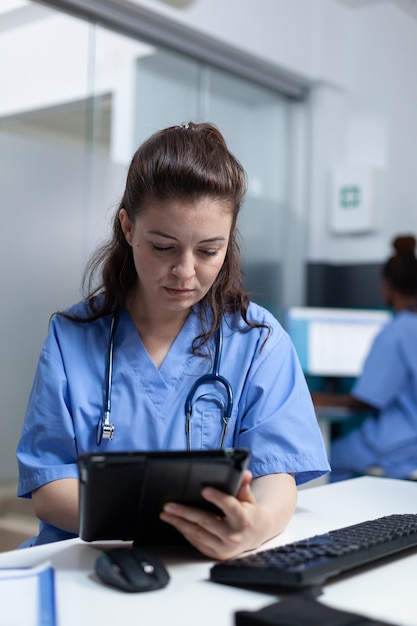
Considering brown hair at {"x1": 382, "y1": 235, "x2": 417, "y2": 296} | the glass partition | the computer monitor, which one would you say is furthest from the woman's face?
the computer monitor

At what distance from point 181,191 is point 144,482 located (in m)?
0.53

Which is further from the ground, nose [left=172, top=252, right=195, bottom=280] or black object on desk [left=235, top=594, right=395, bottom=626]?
nose [left=172, top=252, right=195, bottom=280]

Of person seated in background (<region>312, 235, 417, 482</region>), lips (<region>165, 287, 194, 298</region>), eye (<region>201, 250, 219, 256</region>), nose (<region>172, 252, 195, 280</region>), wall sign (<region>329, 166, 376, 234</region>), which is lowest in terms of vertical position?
person seated in background (<region>312, 235, 417, 482</region>)

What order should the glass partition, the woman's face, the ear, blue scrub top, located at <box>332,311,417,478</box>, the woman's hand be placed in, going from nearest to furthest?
the woman's hand → the woman's face → the ear → the glass partition → blue scrub top, located at <box>332,311,417,478</box>

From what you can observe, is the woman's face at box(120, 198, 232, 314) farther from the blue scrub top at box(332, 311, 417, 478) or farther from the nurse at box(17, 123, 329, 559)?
the blue scrub top at box(332, 311, 417, 478)

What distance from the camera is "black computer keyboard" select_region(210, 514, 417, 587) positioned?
0.91 metres

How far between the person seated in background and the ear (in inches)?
79.8

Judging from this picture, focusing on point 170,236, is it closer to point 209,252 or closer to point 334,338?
point 209,252

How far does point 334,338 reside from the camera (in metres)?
3.87

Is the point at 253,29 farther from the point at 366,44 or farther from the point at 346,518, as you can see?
the point at 346,518

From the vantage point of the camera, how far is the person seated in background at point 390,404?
3.23m

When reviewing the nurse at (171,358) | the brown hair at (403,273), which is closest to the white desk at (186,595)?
the nurse at (171,358)

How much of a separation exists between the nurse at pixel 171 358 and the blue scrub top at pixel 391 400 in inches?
73.9

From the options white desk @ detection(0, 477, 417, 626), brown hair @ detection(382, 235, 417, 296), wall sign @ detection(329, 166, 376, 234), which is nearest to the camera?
white desk @ detection(0, 477, 417, 626)
